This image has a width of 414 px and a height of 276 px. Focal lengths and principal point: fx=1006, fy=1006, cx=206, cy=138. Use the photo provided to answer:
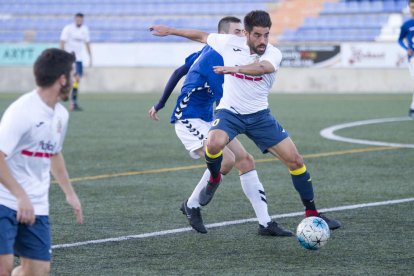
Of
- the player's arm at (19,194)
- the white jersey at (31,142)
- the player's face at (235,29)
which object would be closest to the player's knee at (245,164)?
the player's face at (235,29)

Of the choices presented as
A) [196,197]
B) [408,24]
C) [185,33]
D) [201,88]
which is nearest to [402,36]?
[408,24]

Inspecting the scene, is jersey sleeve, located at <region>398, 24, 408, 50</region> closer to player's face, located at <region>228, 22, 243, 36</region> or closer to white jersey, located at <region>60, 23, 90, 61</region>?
player's face, located at <region>228, 22, 243, 36</region>

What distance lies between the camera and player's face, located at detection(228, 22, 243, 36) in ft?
29.4

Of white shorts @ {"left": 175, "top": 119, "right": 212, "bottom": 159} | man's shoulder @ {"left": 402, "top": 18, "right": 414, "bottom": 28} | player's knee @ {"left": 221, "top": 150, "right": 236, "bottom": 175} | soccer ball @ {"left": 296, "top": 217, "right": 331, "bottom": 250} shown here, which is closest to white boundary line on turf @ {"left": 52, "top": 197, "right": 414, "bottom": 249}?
player's knee @ {"left": 221, "top": 150, "right": 236, "bottom": 175}

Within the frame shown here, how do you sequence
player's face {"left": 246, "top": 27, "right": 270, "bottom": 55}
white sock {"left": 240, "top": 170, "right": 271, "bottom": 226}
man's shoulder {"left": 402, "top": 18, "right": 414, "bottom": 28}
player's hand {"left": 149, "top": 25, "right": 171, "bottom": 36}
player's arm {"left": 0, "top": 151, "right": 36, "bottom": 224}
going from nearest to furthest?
1. player's arm {"left": 0, "top": 151, "right": 36, "bottom": 224}
2. player's face {"left": 246, "top": 27, "right": 270, "bottom": 55}
3. white sock {"left": 240, "top": 170, "right": 271, "bottom": 226}
4. player's hand {"left": 149, "top": 25, "right": 171, "bottom": 36}
5. man's shoulder {"left": 402, "top": 18, "right": 414, "bottom": 28}

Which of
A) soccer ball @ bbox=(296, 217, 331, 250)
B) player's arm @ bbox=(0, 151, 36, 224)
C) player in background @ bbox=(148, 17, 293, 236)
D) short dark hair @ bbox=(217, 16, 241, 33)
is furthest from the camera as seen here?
short dark hair @ bbox=(217, 16, 241, 33)

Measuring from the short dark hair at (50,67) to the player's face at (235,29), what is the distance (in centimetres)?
366

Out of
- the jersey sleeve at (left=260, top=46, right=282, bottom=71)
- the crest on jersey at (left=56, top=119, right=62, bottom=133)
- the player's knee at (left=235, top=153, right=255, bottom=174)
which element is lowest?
the player's knee at (left=235, top=153, right=255, bottom=174)

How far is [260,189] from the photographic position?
875 centimetres

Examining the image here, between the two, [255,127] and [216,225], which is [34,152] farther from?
[216,225]

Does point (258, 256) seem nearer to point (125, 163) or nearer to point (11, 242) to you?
point (11, 242)

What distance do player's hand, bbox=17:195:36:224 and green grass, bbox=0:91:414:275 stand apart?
168 cm

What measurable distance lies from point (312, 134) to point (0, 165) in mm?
12635

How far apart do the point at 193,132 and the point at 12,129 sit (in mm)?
3979
